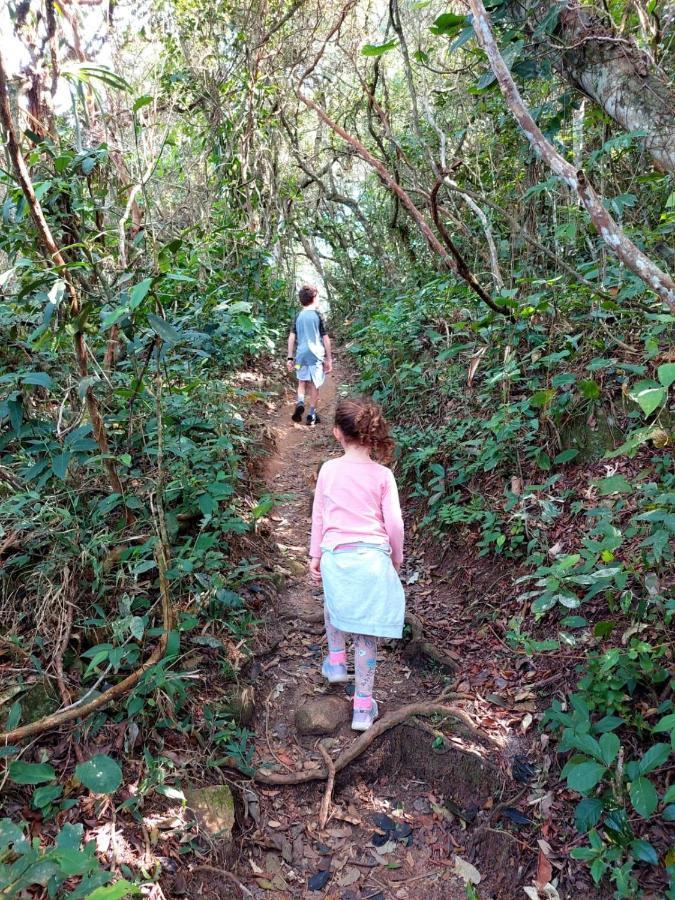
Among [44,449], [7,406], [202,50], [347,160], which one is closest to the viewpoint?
[7,406]

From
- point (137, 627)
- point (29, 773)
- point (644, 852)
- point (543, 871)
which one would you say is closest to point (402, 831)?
point (543, 871)

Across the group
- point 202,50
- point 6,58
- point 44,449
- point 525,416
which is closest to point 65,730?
point 44,449

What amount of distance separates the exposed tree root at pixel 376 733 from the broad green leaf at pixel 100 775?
1.00m

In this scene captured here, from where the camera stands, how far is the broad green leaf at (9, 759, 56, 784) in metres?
2.31

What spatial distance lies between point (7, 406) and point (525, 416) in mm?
3791

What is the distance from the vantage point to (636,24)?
13.6 feet

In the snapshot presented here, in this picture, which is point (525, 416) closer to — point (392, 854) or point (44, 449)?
point (392, 854)

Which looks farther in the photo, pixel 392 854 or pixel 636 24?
pixel 636 24

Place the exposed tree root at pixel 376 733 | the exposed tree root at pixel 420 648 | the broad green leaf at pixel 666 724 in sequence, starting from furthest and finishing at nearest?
the exposed tree root at pixel 420 648, the exposed tree root at pixel 376 733, the broad green leaf at pixel 666 724

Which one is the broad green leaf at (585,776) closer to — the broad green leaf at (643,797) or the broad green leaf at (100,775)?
the broad green leaf at (643,797)

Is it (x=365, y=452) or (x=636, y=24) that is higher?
(x=636, y=24)

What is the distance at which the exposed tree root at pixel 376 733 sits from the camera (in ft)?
10.3

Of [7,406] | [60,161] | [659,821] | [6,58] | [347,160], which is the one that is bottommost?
[659,821]

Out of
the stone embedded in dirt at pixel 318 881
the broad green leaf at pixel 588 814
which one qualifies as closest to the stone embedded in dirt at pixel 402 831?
the stone embedded in dirt at pixel 318 881
